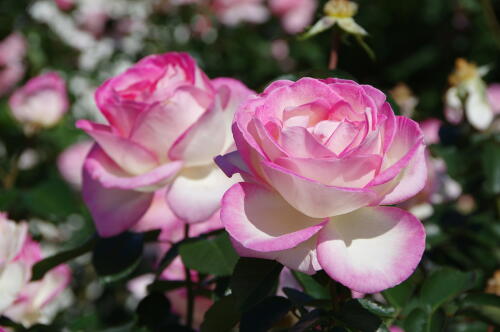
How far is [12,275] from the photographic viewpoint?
0.77 meters

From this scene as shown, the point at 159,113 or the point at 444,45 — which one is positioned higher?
the point at 159,113

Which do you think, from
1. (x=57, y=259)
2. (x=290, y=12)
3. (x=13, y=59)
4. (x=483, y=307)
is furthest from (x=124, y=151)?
(x=290, y=12)

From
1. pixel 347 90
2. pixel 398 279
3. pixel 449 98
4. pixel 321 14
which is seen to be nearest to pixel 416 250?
pixel 398 279

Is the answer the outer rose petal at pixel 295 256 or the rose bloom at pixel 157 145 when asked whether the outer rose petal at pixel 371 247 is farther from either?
the rose bloom at pixel 157 145

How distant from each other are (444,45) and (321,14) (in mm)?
2433

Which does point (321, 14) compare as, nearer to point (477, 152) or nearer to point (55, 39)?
point (477, 152)

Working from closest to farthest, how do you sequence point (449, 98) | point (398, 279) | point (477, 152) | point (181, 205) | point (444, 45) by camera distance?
point (398, 279), point (181, 205), point (477, 152), point (449, 98), point (444, 45)

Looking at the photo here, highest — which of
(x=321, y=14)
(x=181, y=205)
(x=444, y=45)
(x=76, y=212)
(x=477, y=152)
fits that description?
(x=321, y=14)

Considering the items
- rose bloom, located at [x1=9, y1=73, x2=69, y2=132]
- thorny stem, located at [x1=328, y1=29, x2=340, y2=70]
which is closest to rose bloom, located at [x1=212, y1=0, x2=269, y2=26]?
rose bloom, located at [x1=9, y1=73, x2=69, y2=132]

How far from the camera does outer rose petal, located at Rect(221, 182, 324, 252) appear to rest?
0.48 m

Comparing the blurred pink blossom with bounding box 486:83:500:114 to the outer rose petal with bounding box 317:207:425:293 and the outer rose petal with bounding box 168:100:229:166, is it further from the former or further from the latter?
the outer rose petal with bounding box 317:207:425:293

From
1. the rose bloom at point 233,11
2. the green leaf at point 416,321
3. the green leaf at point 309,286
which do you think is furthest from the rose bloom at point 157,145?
the rose bloom at point 233,11

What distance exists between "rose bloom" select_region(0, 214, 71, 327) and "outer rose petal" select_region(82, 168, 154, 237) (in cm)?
11

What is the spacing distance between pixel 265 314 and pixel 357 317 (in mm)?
75
